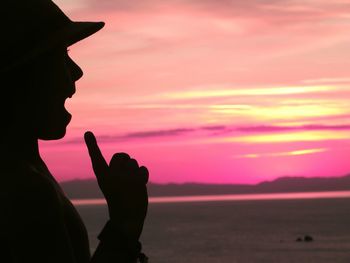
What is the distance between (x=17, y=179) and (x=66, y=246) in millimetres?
438

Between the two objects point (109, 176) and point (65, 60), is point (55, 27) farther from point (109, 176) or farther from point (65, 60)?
point (109, 176)

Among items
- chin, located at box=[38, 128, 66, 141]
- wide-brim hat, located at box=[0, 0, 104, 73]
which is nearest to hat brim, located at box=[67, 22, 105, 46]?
wide-brim hat, located at box=[0, 0, 104, 73]

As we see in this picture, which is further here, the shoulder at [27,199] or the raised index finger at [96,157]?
the raised index finger at [96,157]

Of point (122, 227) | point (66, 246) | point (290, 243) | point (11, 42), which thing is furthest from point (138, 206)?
point (290, 243)

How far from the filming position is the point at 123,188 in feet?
15.1

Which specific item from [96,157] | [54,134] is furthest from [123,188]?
[54,134]

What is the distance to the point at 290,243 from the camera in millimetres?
149000

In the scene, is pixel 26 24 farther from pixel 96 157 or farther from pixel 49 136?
pixel 96 157

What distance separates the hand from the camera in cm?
459

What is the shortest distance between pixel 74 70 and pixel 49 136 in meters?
0.42

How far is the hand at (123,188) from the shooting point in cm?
459

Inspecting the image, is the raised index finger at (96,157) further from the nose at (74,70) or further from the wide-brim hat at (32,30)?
the wide-brim hat at (32,30)

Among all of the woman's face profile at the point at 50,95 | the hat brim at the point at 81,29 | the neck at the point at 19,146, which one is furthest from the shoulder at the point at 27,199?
the hat brim at the point at 81,29

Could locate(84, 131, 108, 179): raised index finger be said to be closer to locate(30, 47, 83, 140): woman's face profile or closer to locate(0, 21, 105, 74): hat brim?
locate(30, 47, 83, 140): woman's face profile
